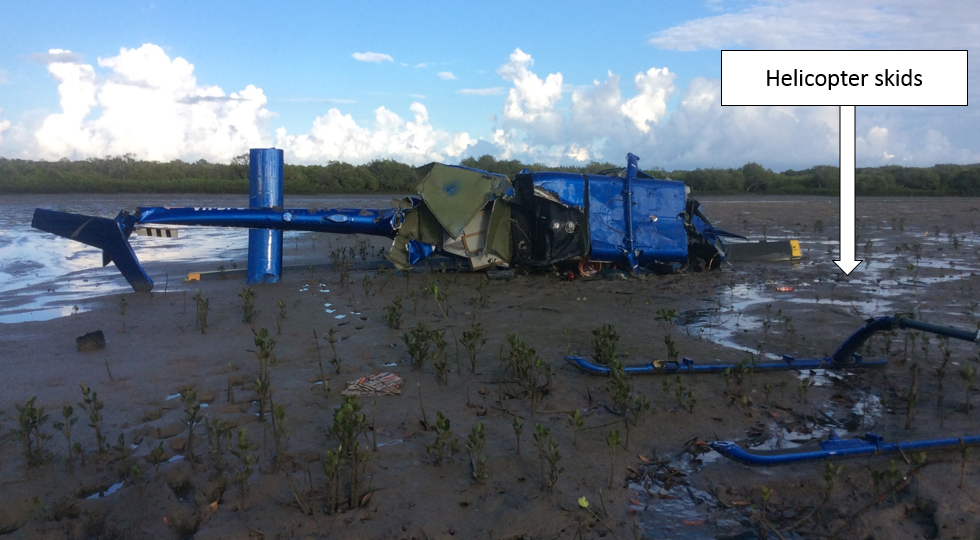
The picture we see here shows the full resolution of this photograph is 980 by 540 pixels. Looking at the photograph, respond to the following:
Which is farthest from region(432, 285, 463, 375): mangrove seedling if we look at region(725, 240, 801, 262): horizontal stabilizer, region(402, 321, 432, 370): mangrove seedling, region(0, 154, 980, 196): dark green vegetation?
region(0, 154, 980, 196): dark green vegetation

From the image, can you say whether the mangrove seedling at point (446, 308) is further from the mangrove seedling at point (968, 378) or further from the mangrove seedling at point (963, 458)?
the mangrove seedling at point (968, 378)

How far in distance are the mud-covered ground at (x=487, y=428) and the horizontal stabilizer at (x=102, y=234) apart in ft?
2.41

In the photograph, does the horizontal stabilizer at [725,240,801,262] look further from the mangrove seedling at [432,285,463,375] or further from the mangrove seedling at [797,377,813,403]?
the mangrove seedling at [797,377,813,403]

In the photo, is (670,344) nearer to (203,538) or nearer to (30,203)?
(203,538)

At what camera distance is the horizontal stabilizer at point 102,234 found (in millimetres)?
8938

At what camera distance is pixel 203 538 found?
3.24 meters

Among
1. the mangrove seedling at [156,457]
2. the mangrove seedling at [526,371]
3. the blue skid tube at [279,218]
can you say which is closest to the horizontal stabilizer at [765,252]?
the blue skid tube at [279,218]

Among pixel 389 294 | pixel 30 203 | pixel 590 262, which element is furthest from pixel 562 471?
pixel 30 203

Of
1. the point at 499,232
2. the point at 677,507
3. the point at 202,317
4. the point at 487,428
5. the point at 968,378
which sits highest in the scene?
the point at 499,232

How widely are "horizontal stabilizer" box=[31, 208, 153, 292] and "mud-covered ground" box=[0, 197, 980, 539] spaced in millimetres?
734

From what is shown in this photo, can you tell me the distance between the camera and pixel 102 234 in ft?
30.0

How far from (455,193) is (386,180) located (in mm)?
32785

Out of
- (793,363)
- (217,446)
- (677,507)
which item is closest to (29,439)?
(217,446)

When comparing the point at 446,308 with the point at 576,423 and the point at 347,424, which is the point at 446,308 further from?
the point at 347,424
